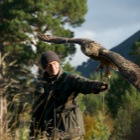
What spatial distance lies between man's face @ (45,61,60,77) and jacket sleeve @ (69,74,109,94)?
153 mm

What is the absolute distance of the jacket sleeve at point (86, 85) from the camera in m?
4.60

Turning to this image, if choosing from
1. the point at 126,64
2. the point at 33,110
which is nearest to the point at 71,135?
the point at 33,110

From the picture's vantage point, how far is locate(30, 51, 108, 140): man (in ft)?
16.6

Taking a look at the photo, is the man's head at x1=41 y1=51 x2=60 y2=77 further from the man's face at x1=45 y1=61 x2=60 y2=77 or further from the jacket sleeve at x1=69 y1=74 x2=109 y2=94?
the jacket sleeve at x1=69 y1=74 x2=109 y2=94

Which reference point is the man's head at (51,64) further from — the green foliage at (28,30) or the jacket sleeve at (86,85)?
the green foliage at (28,30)

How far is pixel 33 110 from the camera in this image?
5.42m

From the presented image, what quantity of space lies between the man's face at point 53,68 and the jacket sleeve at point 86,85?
0.50ft

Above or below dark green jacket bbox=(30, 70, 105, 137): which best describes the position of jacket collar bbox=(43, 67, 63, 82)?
above

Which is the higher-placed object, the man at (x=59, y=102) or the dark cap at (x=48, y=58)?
the dark cap at (x=48, y=58)

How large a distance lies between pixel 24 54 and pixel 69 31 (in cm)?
364

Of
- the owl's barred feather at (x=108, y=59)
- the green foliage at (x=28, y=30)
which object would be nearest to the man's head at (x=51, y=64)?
the owl's barred feather at (x=108, y=59)

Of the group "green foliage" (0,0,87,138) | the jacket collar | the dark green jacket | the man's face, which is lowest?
the dark green jacket

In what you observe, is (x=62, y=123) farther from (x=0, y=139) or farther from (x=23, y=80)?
(x=23, y=80)

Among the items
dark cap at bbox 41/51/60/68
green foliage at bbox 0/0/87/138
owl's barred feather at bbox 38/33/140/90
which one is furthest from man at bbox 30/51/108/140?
green foliage at bbox 0/0/87/138
